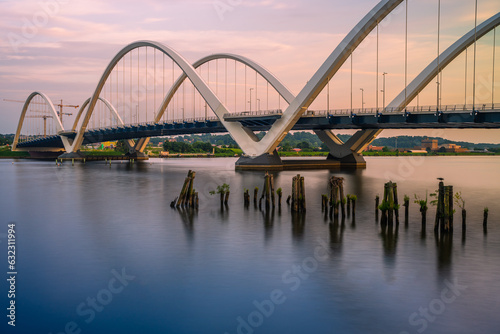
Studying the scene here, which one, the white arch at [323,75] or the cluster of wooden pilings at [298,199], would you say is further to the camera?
the white arch at [323,75]

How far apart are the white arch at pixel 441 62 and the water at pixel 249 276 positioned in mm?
34444

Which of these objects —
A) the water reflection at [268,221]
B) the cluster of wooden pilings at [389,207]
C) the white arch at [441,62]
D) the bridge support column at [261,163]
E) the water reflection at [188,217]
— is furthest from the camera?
the bridge support column at [261,163]

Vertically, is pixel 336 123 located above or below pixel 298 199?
above

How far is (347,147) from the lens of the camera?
82062 millimetres

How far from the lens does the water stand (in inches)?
451

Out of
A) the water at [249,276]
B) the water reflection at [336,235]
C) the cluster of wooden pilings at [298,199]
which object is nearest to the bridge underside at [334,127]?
the cluster of wooden pilings at [298,199]

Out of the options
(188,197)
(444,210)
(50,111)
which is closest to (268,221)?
(188,197)

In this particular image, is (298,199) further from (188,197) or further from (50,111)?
(50,111)

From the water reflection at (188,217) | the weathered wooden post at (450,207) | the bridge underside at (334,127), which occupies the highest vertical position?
the bridge underside at (334,127)

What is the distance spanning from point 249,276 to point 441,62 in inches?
2151

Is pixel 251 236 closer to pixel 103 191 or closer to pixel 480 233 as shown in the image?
pixel 480 233

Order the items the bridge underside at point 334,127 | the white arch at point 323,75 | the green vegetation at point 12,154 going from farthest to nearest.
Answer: the green vegetation at point 12,154 → the bridge underside at point 334,127 → the white arch at point 323,75

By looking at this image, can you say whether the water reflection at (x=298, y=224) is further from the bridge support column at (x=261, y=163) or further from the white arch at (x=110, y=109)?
the white arch at (x=110, y=109)

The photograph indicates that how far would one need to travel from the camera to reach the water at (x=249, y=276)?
11461 millimetres
